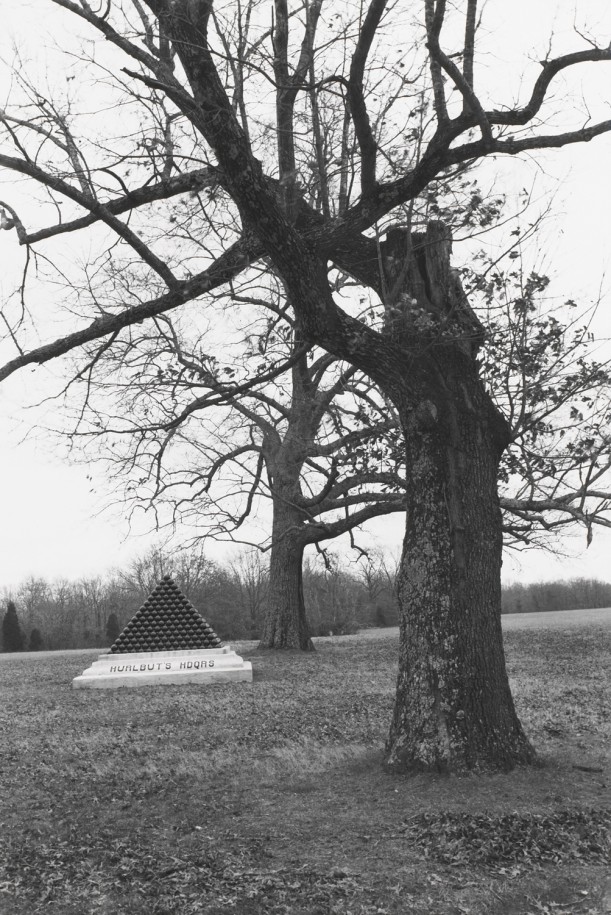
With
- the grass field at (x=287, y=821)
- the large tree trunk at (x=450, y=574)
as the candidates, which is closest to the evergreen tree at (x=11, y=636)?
the grass field at (x=287, y=821)

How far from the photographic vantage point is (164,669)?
15781mm

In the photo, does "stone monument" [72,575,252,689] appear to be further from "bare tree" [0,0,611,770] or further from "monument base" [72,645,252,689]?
"bare tree" [0,0,611,770]

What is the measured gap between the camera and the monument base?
1535cm

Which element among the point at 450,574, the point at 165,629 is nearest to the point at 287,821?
the point at 450,574

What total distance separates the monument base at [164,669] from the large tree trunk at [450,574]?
329 inches

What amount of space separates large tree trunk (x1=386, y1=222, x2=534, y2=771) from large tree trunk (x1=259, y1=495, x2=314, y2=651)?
14.6m

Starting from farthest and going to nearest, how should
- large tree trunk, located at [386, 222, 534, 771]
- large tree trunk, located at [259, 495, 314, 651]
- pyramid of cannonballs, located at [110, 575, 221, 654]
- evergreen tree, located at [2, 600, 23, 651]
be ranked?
1. evergreen tree, located at [2, 600, 23, 651]
2. large tree trunk, located at [259, 495, 314, 651]
3. pyramid of cannonballs, located at [110, 575, 221, 654]
4. large tree trunk, located at [386, 222, 534, 771]

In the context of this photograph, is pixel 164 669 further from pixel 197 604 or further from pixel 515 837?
pixel 197 604

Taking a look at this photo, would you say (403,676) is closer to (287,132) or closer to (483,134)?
(483,134)

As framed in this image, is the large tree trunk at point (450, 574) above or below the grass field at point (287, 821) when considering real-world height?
above

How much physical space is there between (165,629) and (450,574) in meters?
10.6

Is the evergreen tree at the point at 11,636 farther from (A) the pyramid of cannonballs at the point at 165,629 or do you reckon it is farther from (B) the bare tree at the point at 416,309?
(B) the bare tree at the point at 416,309

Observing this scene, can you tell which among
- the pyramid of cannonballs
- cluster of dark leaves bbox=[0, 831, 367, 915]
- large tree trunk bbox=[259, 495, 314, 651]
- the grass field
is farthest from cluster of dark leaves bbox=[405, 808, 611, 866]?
large tree trunk bbox=[259, 495, 314, 651]

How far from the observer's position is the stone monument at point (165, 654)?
15.4m
